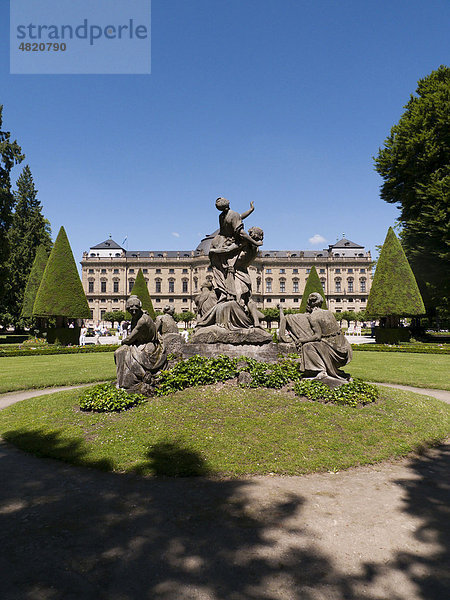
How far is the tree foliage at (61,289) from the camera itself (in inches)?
940

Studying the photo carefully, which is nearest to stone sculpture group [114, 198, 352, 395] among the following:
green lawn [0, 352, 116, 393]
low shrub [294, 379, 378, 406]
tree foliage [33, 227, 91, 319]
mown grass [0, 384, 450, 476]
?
low shrub [294, 379, 378, 406]

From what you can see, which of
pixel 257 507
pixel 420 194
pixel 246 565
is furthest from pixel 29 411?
pixel 420 194

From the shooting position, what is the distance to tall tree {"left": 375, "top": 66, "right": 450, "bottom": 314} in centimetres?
2242

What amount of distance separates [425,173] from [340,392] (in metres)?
22.8

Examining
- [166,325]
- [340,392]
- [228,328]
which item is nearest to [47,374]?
[166,325]

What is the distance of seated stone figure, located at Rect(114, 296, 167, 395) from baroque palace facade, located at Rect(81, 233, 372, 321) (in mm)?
72689

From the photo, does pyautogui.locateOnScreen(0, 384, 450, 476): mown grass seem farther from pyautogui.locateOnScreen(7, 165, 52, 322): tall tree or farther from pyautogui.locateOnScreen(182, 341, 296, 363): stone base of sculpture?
pyautogui.locateOnScreen(7, 165, 52, 322): tall tree

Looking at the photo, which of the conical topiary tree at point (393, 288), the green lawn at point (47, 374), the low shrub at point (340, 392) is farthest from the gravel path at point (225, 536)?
the conical topiary tree at point (393, 288)

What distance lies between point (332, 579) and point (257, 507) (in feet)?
3.85

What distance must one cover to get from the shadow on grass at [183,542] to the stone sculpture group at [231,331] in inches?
116

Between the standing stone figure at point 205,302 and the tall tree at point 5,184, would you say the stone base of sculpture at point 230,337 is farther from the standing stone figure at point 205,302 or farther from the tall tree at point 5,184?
the tall tree at point 5,184

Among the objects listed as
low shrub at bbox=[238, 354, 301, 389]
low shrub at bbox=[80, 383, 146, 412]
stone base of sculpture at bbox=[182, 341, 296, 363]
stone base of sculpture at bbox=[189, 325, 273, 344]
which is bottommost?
low shrub at bbox=[80, 383, 146, 412]

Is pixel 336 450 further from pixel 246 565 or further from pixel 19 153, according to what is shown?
pixel 19 153

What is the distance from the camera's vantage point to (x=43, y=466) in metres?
4.94
